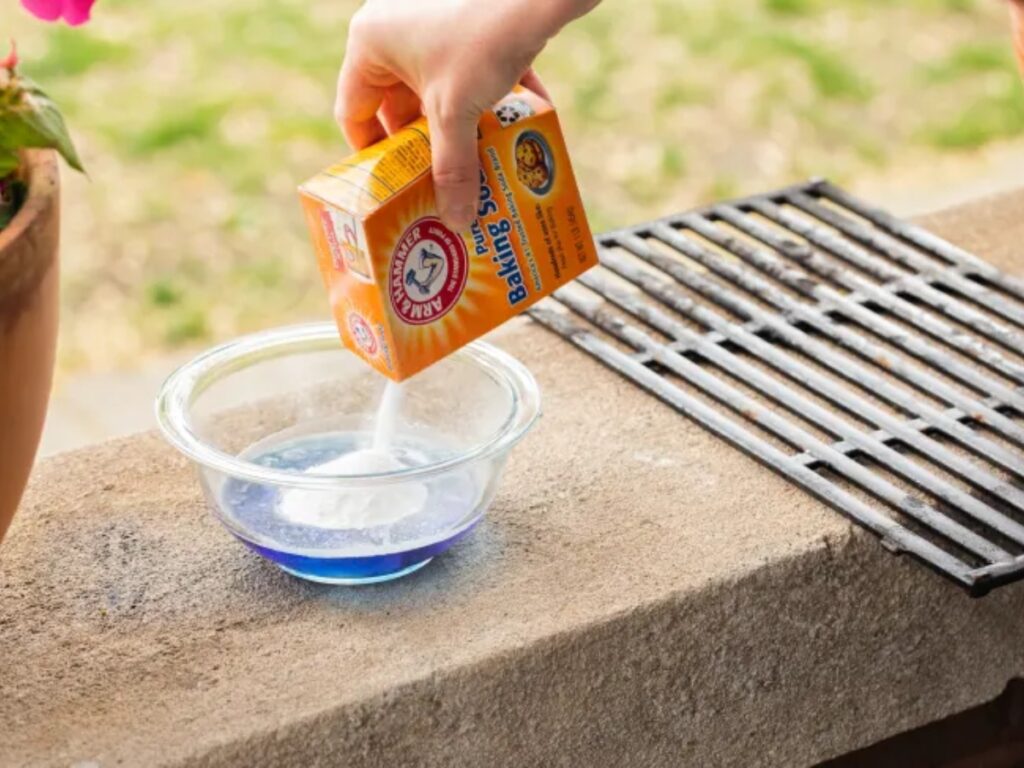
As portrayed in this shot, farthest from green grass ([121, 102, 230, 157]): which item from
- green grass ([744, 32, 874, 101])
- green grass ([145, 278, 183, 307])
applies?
green grass ([744, 32, 874, 101])

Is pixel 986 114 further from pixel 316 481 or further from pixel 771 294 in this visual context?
pixel 316 481

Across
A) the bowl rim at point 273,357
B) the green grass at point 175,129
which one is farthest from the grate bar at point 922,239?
the green grass at point 175,129

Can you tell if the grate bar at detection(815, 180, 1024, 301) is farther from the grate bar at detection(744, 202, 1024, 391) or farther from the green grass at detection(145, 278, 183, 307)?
the green grass at detection(145, 278, 183, 307)

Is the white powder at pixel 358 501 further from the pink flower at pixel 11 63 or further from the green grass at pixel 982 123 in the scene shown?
the green grass at pixel 982 123

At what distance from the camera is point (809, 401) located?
152 cm

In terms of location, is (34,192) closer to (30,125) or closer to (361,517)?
(30,125)

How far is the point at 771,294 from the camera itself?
170 centimetres

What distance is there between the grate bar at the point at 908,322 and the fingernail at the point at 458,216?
1.83ft

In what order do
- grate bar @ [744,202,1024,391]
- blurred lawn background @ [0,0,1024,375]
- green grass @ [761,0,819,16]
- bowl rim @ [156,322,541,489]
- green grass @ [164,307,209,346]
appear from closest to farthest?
bowl rim @ [156,322,541,489], grate bar @ [744,202,1024,391], green grass @ [164,307,209,346], blurred lawn background @ [0,0,1024,375], green grass @ [761,0,819,16]

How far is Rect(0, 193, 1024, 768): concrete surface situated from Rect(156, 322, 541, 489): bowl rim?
0.09 m

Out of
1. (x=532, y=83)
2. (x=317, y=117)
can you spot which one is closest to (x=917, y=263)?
(x=532, y=83)

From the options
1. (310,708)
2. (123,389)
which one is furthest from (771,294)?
(123,389)

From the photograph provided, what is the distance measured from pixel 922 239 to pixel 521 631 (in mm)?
818

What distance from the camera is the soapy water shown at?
124 centimetres
